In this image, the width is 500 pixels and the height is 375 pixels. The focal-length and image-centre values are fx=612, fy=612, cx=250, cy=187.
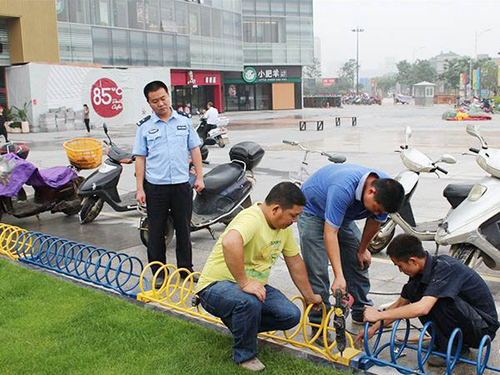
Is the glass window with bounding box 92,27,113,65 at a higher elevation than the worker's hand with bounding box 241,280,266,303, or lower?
higher

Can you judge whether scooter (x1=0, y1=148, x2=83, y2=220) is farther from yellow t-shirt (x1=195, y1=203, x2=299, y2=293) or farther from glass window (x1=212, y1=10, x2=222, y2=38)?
glass window (x1=212, y1=10, x2=222, y2=38)

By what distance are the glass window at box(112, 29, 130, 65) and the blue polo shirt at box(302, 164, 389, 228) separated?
36696mm

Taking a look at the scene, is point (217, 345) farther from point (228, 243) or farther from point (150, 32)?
point (150, 32)

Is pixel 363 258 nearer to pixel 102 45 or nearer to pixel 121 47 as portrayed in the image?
pixel 102 45

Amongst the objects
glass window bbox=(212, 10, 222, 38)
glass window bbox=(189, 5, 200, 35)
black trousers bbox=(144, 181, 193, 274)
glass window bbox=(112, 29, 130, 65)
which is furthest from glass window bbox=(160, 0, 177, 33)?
black trousers bbox=(144, 181, 193, 274)

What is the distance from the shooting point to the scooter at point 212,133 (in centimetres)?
874

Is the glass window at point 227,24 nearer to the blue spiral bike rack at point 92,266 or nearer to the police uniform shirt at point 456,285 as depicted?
the blue spiral bike rack at point 92,266

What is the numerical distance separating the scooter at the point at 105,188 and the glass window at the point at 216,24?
134ft

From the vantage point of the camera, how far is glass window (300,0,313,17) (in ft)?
188

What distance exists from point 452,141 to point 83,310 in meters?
16.4

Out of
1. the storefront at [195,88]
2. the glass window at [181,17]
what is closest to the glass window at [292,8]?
the storefront at [195,88]

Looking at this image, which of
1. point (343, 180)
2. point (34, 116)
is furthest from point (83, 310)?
point (34, 116)

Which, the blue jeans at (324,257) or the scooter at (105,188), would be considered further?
the scooter at (105,188)

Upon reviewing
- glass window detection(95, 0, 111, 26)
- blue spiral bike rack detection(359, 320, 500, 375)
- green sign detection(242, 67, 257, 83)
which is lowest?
blue spiral bike rack detection(359, 320, 500, 375)
